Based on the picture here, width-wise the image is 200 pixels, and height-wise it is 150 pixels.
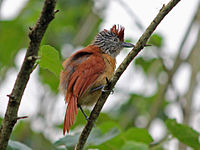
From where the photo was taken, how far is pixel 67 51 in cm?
550

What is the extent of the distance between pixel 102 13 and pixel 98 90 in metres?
2.11

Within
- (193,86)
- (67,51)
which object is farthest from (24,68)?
(67,51)

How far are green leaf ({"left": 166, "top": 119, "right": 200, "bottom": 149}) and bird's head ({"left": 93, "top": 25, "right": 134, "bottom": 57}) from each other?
237 cm

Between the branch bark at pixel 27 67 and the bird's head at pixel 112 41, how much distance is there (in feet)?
10.9

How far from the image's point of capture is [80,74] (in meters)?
3.64

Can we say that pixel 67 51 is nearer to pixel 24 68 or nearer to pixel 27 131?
pixel 27 131

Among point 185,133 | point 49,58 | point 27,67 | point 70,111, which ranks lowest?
point 185,133

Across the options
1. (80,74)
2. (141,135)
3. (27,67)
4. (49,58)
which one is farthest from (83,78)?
(27,67)

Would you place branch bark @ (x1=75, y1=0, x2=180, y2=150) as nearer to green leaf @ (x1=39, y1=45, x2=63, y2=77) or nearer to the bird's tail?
green leaf @ (x1=39, y1=45, x2=63, y2=77)

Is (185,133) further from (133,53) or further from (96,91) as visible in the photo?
(96,91)

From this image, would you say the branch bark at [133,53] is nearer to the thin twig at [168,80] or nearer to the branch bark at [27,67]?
the branch bark at [27,67]

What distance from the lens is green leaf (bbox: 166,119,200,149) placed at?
105 inches

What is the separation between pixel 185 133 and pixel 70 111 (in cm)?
103

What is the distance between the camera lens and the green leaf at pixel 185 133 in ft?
8.75
